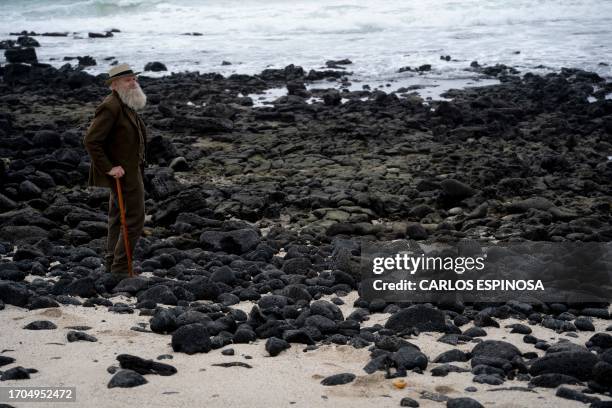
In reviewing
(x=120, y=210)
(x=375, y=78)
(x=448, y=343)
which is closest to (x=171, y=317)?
(x=120, y=210)

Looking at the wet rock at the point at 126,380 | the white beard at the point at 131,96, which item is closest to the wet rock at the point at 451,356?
the wet rock at the point at 126,380

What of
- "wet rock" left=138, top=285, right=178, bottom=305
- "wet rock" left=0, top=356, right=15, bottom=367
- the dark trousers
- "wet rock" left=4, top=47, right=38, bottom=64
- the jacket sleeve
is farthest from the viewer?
"wet rock" left=4, top=47, right=38, bottom=64

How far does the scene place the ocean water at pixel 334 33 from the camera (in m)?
26.6

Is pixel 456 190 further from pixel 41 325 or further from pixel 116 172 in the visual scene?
pixel 41 325

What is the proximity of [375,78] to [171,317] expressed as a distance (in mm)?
18559

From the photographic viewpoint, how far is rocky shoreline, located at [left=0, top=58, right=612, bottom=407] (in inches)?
201

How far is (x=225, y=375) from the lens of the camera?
14.8 feet

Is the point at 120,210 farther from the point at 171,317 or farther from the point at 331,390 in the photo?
the point at 331,390

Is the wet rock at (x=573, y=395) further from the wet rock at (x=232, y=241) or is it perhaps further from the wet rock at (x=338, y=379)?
the wet rock at (x=232, y=241)

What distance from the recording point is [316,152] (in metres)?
13.3

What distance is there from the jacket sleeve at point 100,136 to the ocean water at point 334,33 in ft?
54.6

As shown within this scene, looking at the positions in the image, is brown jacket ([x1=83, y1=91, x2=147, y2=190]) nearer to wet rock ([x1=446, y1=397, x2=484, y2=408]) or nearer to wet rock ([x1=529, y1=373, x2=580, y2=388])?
wet rock ([x1=446, y1=397, x2=484, y2=408])

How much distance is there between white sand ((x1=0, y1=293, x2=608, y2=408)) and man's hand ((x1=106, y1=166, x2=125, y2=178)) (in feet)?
4.27

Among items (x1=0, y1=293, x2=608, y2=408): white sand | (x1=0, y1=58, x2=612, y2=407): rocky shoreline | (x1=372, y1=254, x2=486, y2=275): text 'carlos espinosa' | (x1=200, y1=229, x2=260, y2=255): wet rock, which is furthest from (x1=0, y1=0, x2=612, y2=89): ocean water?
(x1=0, y1=293, x2=608, y2=408): white sand
